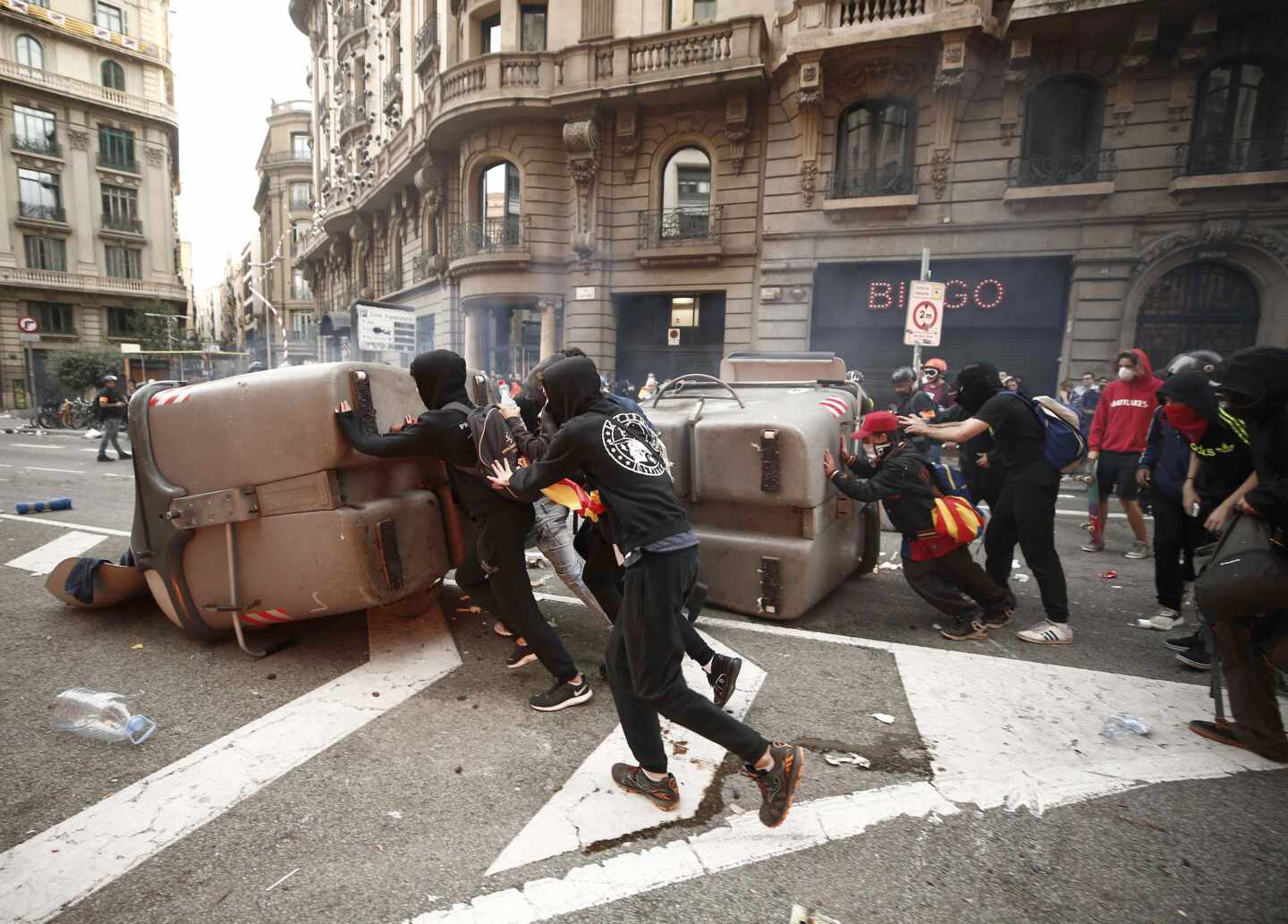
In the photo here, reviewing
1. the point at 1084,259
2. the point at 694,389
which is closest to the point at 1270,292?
the point at 1084,259

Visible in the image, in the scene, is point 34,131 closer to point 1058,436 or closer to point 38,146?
point 38,146

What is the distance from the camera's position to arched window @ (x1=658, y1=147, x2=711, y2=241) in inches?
699

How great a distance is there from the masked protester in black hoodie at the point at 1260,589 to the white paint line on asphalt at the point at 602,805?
2183 mm

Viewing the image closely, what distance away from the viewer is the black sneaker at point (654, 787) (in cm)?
248

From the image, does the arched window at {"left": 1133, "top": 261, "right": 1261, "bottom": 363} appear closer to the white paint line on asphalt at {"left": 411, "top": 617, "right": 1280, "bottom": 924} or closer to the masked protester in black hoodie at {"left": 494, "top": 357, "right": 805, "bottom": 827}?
the white paint line on asphalt at {"left": 411, "top": 617, "right": 1280, "bottom": 924}

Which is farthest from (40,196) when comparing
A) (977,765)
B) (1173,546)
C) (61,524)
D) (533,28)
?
(1173,546)

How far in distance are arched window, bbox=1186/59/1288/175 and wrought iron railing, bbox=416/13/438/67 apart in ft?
66.7

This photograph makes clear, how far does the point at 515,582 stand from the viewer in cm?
331

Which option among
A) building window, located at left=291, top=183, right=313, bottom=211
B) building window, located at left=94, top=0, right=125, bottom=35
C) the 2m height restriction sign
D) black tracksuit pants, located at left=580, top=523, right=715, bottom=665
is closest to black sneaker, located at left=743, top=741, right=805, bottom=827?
black tracksuit pants, located at left=580, top=523, right=715, bottom=665

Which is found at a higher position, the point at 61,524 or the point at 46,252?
the point at 46,252

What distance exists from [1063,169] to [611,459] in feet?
52.8

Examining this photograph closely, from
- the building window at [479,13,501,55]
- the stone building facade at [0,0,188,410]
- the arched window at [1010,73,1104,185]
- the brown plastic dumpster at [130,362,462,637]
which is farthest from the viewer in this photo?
the stone building facade at [0,0,188,410]

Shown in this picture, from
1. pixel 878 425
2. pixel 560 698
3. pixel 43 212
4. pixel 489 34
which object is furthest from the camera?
pixel 43 212

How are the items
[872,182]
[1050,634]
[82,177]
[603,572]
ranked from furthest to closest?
1. [82,177]
2. [872,182]
3. [1050,634]
4. [603,572]
